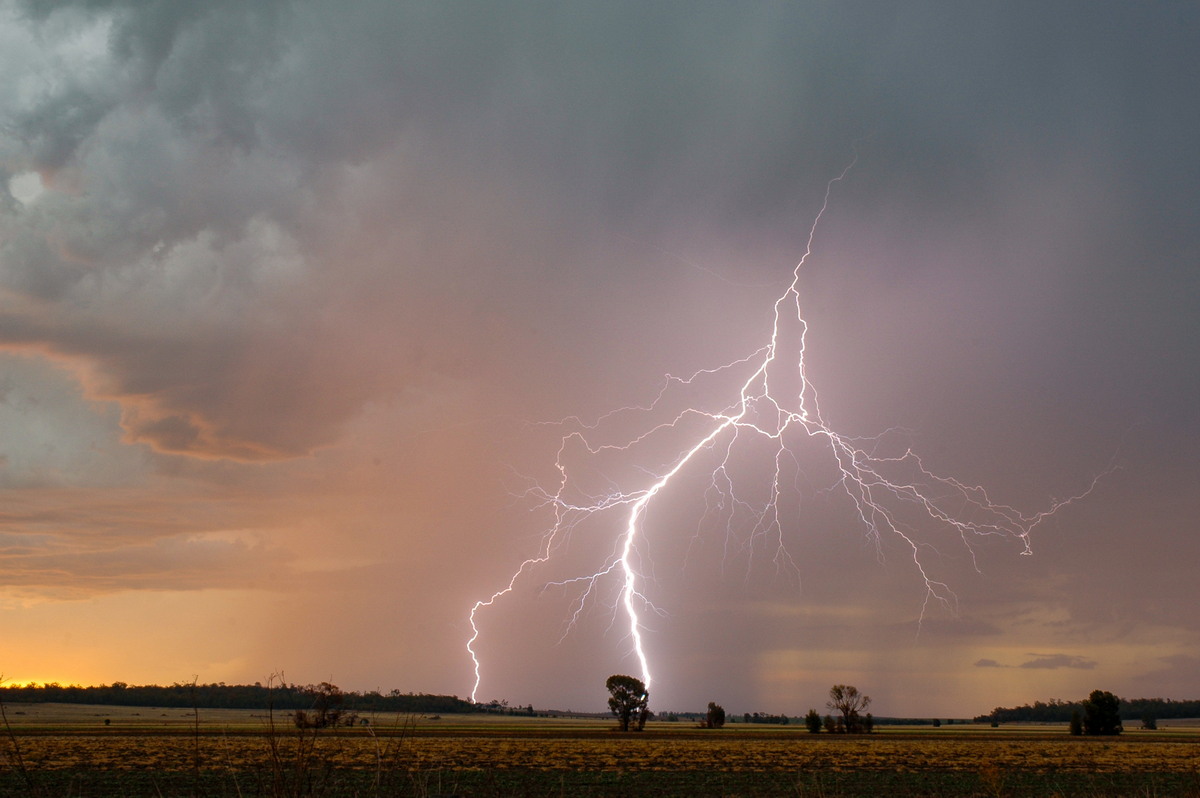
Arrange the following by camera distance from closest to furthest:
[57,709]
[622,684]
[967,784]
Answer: [967,784] < [622,684] < [57,709]

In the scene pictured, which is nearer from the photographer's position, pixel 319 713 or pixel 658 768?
pixel 319 713

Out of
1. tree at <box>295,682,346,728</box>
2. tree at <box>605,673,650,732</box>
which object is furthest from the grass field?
tree at <box>605,673,650,732</box>

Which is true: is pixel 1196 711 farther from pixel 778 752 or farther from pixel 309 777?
pixel 309 777

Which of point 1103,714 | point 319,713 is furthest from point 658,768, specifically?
point 1103,714

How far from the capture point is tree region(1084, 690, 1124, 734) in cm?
7688

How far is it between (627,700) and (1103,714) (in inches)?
1831

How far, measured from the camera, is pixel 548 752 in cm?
3928

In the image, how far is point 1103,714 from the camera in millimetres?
76938

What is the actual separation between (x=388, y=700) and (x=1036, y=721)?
590ft

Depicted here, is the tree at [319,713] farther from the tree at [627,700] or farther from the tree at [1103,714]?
the tree at [1103,714]

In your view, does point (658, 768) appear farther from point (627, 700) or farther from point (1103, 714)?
point (1103, 714)

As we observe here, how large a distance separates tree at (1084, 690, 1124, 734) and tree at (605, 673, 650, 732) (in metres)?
43.7

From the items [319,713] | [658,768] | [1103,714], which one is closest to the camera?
[319,713]

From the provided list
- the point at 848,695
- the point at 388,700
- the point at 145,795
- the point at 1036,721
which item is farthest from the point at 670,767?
the point at 1036,721
